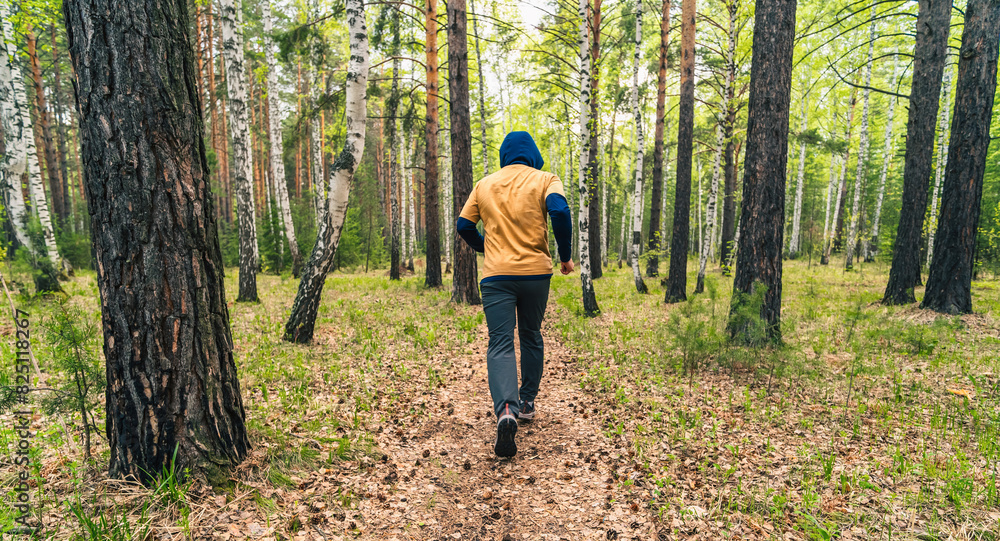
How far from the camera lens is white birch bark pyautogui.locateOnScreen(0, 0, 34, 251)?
27.5 ft

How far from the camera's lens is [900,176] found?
23.3m

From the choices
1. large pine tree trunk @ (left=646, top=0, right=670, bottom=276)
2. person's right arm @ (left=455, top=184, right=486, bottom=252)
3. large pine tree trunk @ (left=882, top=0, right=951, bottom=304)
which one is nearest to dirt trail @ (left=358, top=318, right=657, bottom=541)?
person's right arm @ (left=455, top=184, right=486, bottom=252)

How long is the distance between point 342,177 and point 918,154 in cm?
1131

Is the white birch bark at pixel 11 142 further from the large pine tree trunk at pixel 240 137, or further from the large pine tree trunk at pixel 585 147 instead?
the large pine tree trunk at pixel 585 147

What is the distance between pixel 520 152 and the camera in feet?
12.3

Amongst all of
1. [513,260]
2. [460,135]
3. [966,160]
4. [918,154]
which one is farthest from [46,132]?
[918,154]

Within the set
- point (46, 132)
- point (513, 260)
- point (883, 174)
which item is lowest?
point (513, 260)

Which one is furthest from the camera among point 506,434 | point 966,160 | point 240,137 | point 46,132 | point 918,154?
point 46,132

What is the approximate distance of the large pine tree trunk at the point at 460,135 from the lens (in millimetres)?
9664

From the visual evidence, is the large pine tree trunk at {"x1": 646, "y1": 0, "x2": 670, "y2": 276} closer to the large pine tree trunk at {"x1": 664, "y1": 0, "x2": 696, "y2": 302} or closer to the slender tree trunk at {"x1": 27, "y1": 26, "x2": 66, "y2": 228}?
the large pine tree trunk at {"x1": 664, "y1": 0, "x2": 696, "y2": 302}

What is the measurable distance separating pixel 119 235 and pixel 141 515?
145 cm

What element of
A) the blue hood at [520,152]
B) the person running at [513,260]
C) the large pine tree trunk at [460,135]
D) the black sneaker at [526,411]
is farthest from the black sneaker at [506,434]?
the large pine tree trunk at [460,135]

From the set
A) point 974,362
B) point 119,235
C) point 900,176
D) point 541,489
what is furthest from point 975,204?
point 900,176

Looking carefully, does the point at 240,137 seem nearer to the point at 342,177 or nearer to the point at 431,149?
the point at 431,149
